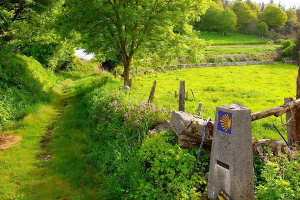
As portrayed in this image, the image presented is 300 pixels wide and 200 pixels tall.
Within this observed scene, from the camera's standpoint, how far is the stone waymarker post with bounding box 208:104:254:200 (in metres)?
4.31

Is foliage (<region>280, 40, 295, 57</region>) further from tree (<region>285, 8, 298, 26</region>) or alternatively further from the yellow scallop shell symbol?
the yellow scallop shell symbol

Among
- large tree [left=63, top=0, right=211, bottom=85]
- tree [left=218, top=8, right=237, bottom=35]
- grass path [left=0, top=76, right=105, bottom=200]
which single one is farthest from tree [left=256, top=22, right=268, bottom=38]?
grass path [left=0, top=76, right=105, bottom=200]

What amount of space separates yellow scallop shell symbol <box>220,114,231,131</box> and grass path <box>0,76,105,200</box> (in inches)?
152

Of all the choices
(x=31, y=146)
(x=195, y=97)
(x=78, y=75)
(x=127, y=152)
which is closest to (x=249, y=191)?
(x=127, y=152)

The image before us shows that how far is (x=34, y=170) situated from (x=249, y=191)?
6.62 metres

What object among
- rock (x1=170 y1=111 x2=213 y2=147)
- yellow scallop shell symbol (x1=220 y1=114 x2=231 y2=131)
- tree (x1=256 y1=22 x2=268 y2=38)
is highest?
tree (x1=256 y1=22 x2=268 y2=38)

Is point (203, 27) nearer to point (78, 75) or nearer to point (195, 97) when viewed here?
point (78, 75)

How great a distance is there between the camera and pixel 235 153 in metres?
4.30

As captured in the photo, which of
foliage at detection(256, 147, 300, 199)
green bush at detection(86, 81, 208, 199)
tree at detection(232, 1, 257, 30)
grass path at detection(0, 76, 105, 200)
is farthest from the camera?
tree at detection(232, 1, 257, 30)

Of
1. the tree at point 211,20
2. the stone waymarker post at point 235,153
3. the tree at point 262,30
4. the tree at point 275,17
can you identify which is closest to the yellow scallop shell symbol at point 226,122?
the stone waymarker post at point 235,153

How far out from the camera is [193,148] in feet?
20.5

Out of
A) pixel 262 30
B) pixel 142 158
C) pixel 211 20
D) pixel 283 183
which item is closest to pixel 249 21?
pixel 262 30

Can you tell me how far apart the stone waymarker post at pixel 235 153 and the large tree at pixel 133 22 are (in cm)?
1083

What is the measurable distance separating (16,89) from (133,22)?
7.98 meters
